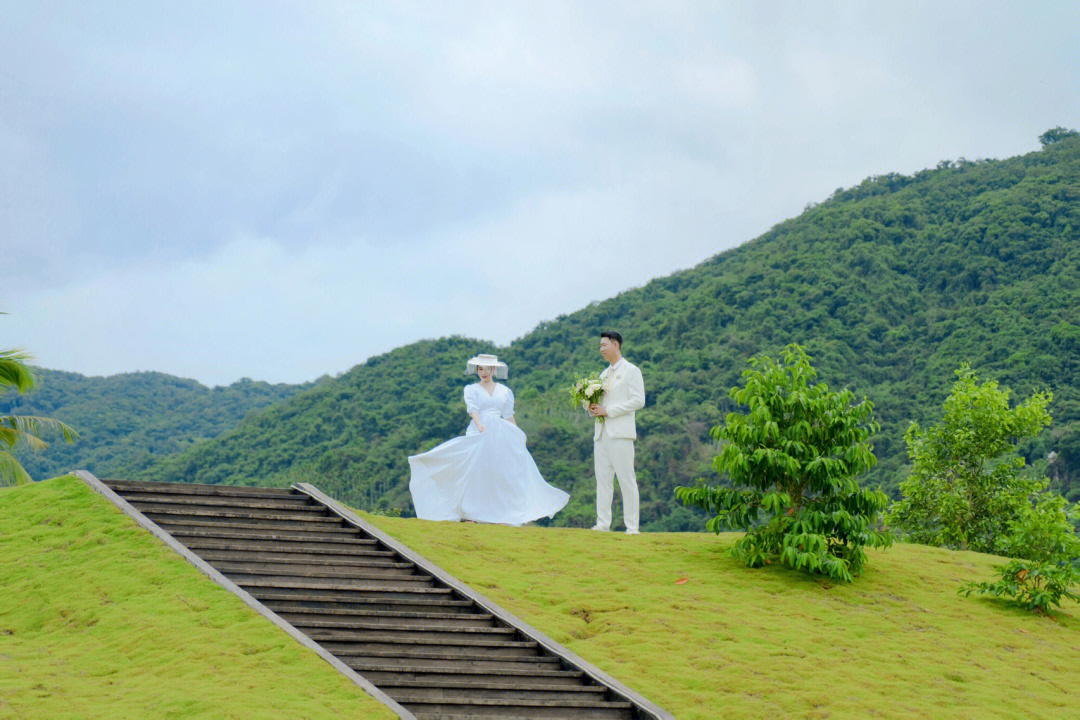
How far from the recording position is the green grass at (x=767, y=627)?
9102mm

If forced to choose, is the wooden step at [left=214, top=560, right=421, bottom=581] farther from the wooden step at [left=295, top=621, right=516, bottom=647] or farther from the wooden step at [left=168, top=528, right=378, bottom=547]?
the wooden step at [left=295, top=621, right=516, bottom=647]

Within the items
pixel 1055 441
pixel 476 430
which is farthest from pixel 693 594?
→ pixel 1055 441

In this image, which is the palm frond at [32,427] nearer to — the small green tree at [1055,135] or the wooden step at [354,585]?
the wooden step at [354,585]

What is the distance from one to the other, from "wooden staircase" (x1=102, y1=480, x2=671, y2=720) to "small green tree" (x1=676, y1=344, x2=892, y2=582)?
3147mm

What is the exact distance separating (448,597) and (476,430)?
4.12 metres

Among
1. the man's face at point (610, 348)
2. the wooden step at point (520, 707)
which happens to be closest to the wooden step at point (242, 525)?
the man's face at point (610, 348)

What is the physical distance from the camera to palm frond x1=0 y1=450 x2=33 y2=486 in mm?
18719

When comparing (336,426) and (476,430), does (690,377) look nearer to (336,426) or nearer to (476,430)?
(336,426)

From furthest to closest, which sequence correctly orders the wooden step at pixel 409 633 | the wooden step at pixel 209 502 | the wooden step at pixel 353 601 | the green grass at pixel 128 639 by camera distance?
the wooden step at pixel 209 502 → the wooden step at pixel 353 601 → the wooden step at pixel 409 633 → the green grass at pixel 128 639

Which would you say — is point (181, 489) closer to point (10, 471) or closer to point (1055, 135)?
point (10, 471)

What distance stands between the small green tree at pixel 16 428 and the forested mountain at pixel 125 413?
97.4 feet

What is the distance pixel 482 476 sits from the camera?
48.5 ft

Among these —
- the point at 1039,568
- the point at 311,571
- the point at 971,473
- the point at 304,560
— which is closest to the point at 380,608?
the point at 311,571

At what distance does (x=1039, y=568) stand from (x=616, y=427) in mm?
5019
